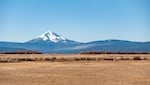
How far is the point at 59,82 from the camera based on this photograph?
115 ft

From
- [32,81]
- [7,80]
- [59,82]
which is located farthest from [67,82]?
[7,80]

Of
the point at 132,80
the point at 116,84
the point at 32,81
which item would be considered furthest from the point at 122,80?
the point at 32,81

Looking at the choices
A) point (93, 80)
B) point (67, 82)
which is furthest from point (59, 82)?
point (93, 80)

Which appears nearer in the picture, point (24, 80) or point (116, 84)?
point (116, 84)

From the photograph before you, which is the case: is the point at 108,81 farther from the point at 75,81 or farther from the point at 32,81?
the point at 32,81

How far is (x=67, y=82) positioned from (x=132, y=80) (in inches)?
242

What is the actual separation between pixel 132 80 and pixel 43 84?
8.53 meters

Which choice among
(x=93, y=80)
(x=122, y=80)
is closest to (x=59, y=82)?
(x=93, y=80)

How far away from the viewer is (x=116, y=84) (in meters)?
33.3

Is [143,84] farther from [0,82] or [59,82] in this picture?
[0,82]

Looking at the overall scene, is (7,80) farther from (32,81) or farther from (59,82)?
(59,82)

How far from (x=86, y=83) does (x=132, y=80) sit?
16.6 ft

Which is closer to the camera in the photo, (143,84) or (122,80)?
(143,84)

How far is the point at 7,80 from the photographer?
3694cm
